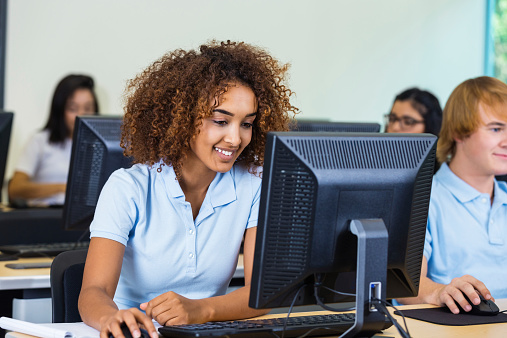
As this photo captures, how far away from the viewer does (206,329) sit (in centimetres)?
135

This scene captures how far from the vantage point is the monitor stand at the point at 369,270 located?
1272 millimetres

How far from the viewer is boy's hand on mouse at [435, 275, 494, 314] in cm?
169

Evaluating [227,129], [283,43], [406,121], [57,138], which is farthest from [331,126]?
[283,43]

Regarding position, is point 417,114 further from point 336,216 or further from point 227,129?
point 336,216

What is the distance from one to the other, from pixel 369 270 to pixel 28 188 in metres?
2.94

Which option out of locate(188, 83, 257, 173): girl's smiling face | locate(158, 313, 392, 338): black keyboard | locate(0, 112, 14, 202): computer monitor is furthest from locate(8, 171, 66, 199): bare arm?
locate(158, 313, 392, 338): black keyboard

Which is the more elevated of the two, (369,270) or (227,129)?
(227,129)

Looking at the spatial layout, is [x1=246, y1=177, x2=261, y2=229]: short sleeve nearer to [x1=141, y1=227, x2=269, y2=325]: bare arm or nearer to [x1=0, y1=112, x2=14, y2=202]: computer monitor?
[x1=141, y1=227, x2=269, y2=325]: bare arm

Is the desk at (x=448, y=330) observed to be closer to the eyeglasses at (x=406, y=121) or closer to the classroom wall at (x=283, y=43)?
the eyeglasses at (x=406, y=121)

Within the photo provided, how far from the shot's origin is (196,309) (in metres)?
1.49

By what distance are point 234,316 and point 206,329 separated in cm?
24

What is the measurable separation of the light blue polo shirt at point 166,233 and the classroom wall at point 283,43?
102 inches

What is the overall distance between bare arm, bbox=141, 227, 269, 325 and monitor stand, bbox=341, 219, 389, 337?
0.94 feet

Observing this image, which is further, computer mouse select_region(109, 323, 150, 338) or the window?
the window
